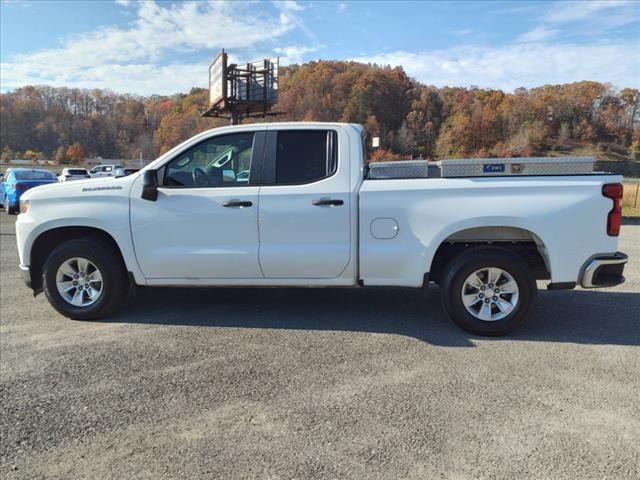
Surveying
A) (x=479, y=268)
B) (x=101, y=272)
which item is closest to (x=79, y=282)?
(x=101, y=272)

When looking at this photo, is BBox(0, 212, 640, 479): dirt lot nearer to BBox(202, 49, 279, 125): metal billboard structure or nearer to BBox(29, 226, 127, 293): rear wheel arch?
BBox(29, 226, 127, 293): rear wheel arch

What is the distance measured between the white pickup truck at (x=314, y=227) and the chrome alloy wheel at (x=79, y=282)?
0.01 m

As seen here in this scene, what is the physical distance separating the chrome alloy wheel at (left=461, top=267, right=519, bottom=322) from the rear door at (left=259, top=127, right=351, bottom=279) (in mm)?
1202

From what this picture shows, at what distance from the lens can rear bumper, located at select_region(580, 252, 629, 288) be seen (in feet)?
14.8

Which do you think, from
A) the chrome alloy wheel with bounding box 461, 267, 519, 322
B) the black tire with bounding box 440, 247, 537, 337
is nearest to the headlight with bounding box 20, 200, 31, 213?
the black tire with bounding box 440, 247, 537, 337

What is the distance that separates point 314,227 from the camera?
4773mm

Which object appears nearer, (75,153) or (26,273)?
(26,273)

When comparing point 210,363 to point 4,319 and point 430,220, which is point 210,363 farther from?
point 4,319

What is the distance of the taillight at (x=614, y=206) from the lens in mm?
4434

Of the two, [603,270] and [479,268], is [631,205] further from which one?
[479,268]

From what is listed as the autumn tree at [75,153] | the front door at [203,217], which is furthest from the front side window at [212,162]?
the autumn tree at [75,153]

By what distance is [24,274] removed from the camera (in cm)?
530

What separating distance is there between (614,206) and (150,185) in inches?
170

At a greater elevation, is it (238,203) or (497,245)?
(238,203)
